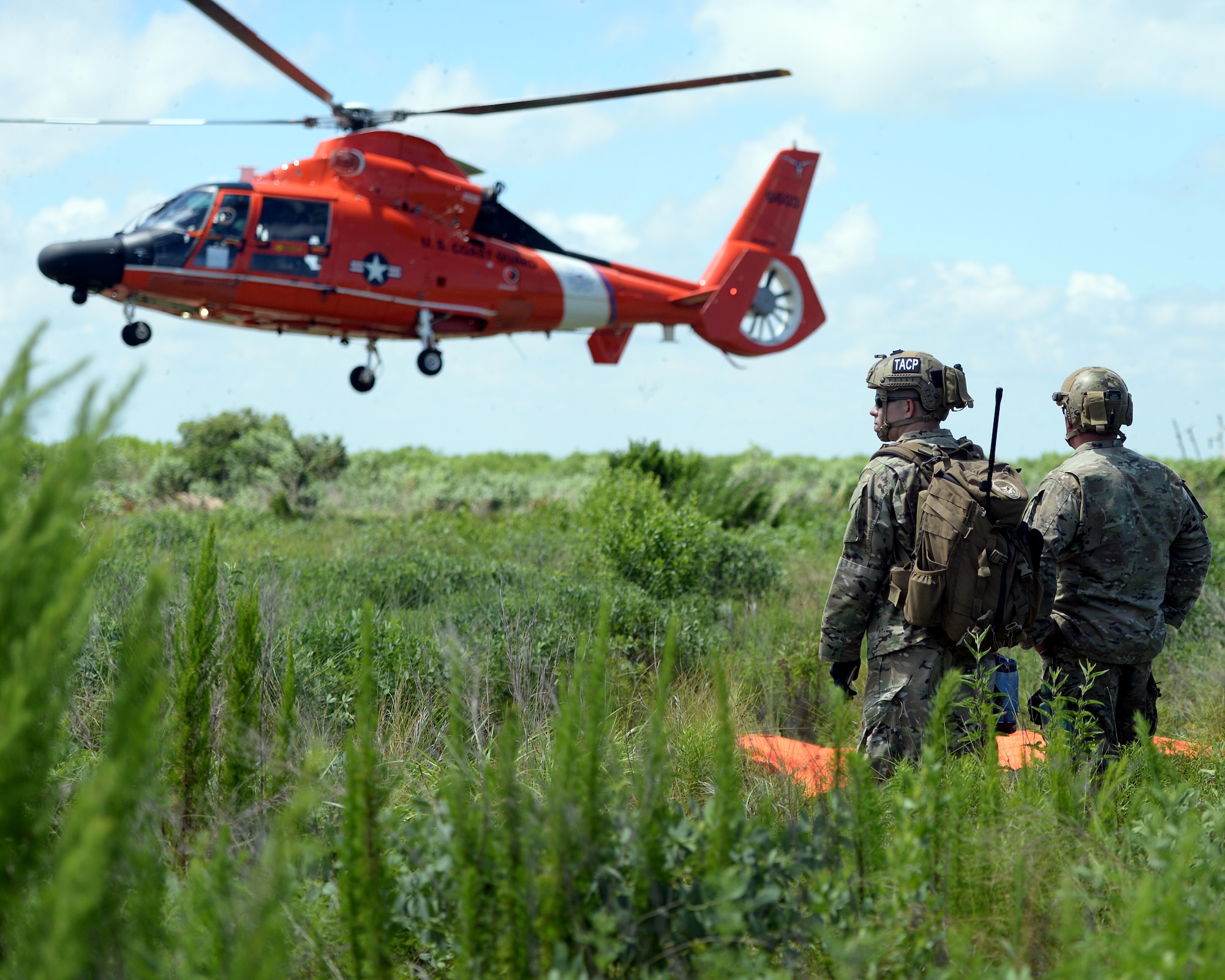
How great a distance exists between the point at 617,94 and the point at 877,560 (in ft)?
28.7

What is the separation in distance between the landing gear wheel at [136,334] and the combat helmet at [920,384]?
1076cm

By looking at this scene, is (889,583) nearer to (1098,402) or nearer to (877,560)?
(877,560)

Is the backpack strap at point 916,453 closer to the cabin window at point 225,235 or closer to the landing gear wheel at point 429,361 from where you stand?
the cabin window at point 225,235

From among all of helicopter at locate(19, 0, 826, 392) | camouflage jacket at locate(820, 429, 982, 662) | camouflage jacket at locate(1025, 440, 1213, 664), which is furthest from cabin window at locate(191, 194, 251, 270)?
camouflage jacket at locate(1025, 440, 1213, 664)

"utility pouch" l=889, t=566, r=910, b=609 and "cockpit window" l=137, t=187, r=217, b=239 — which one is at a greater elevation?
"cockpit window" l=137, t=187, r=217, b=239

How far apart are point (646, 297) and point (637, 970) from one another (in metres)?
14.9

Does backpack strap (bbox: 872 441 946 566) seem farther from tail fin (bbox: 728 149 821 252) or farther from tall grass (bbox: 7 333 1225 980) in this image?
tail fin (bbox: 728 149 821 252)

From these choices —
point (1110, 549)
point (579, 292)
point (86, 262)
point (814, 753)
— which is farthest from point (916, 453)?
point (579, 292)

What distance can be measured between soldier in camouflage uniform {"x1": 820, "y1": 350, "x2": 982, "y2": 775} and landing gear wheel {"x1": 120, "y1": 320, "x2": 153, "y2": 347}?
35.5ft

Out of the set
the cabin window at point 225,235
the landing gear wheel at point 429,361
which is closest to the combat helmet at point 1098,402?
the cabin window at point 225,235

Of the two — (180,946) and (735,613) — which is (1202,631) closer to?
(735,613)

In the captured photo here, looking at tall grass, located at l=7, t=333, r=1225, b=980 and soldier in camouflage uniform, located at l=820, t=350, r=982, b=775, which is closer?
tall grass, located at l=7, t=333, r=1225, b=980

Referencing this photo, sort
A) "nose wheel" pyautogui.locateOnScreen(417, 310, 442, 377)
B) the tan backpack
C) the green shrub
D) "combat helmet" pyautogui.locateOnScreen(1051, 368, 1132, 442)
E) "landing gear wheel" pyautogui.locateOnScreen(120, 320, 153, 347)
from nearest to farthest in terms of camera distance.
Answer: the tan backpack < "combat helmet" pyautogui.locateOnScreen(1051, 368, 1132, 442) < the green shrub < "landing gear wheel" pyautogui.locateOnScreen(120, 320, 153, 347) < "nose wheel" pyautogui.locateOnScreen(417, 310, 442, 377)

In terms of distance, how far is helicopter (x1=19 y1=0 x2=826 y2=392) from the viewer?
11633mm
